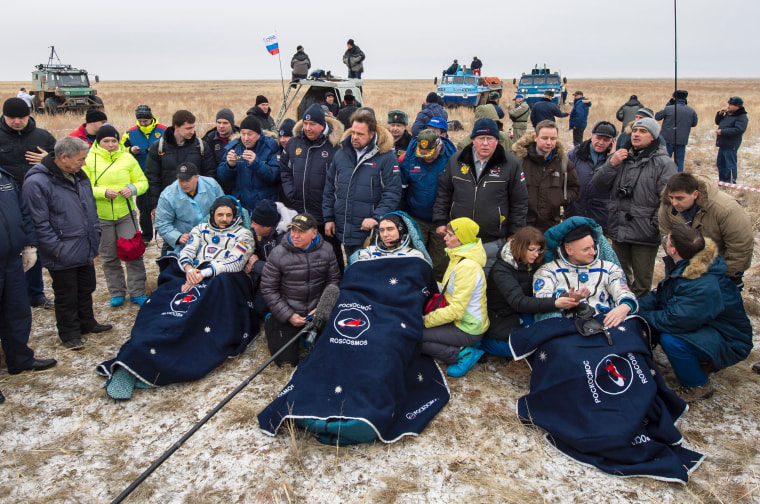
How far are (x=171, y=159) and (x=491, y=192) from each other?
3605 mm

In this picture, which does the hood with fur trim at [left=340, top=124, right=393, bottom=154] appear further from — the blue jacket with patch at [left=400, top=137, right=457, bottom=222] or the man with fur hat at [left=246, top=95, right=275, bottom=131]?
the man with fur hat at [left=246, top=95, right=275, bottom=131]

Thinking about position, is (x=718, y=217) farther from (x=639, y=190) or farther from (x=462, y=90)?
(x=462, y=90)

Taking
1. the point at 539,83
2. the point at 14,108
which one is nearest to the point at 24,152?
the point at 14,108

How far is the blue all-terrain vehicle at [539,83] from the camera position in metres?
21.9

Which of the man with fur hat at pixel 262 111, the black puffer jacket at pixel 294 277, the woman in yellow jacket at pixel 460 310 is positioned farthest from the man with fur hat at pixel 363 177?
the man with fur hat at pixel 262 111

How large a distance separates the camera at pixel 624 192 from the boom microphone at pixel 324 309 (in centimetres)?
280

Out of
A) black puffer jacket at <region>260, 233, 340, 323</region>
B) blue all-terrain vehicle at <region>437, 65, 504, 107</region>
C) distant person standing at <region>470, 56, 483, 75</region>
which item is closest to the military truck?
blue all-terrain vehicle at <region>437, 65, 504, 107</region>

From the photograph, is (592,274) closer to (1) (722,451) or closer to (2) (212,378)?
(1) (722,451)

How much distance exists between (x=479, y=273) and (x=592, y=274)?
84cm

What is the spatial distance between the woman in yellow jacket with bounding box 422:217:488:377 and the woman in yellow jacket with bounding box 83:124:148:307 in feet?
10.5

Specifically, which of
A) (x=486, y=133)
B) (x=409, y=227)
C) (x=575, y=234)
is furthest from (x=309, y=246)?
(x=575, y=234)

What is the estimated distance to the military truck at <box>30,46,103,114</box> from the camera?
2056cm

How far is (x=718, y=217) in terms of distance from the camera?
3.77 meters

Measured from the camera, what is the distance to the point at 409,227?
167 inches
